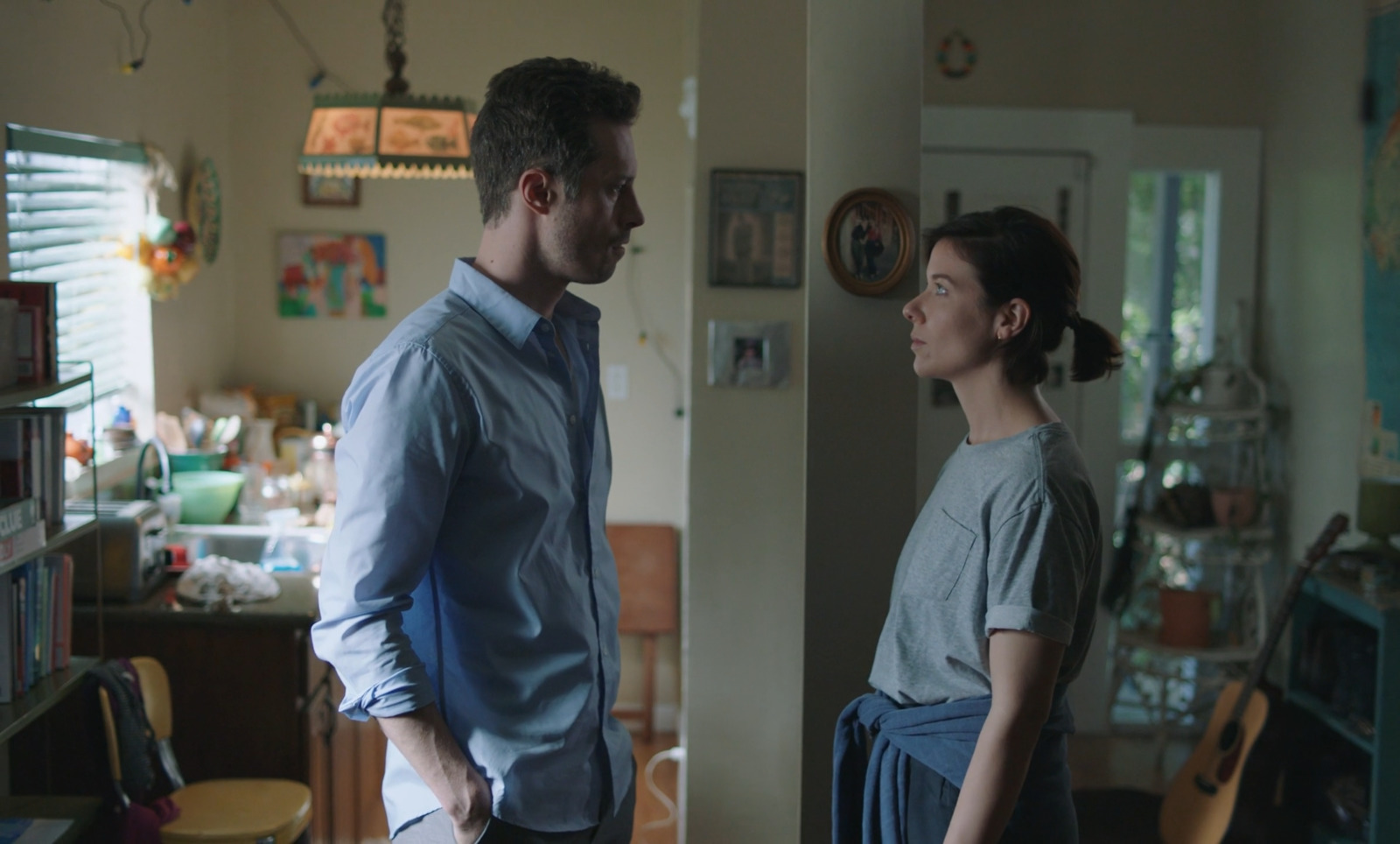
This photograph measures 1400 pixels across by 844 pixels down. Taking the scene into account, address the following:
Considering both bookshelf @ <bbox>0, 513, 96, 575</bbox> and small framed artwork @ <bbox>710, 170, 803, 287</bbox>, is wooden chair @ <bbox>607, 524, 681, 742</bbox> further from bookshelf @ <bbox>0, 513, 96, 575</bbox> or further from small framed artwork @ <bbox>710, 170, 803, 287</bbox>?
bookshelf @ <bbox>0, 513, 96, 575</bbox>

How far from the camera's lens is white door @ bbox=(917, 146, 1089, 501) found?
4191 mm

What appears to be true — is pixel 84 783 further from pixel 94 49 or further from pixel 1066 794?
pixel 1066 794

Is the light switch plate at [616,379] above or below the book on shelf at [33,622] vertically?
above

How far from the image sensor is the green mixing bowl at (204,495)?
3568mm

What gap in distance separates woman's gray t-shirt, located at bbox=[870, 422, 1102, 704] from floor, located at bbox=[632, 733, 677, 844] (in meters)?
2.03

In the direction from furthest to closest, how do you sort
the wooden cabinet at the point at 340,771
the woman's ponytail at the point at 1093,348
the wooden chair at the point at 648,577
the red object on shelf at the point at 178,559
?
the wooden chair at the point at 648,577 < the red object on shelf at the point at 178,559 < the wooden cabinet at the point at 340,771 < the woman's ponytail at the point at 1093,348

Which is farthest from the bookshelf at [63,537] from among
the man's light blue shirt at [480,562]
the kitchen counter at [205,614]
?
the man's light blue shirt at [480,562]

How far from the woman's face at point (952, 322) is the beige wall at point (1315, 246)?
268 cm

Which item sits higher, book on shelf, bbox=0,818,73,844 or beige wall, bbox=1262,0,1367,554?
beige wall, bbox=1262,0,1367,554

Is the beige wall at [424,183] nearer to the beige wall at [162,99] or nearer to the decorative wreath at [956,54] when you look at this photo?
the beige wall at [162,99]

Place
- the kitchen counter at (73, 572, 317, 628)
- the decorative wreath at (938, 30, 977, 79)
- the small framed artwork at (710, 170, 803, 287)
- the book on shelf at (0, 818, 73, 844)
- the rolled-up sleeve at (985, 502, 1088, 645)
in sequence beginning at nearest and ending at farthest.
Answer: the rolled-up sleeve at (985, 502, 1088, 645) < the book on shelf at (0, 818, 73, 844) < the kitchen counter at (73, 572, 317, 628) < the small framed artwork at (710, 170, 803, 287) < the decorative wreath at (938, 30, 977, 79)

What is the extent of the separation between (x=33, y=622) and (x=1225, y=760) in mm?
2935

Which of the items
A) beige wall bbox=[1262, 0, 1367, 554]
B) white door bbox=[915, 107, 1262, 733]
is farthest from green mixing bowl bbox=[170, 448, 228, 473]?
beige wall bbox=[1262, 0, 1367, 554]

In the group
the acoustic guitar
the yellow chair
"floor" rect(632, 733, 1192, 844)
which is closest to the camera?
the yellow chair
